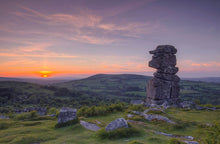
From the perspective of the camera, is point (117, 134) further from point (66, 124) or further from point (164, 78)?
point (164, 78)

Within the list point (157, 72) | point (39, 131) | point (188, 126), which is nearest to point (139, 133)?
point (188, 126)

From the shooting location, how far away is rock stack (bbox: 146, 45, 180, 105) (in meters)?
37.8

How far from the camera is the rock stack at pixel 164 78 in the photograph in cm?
3778

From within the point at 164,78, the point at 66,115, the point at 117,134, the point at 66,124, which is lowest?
the point at 66,124

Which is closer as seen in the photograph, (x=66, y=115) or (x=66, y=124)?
(x=66, y=124)

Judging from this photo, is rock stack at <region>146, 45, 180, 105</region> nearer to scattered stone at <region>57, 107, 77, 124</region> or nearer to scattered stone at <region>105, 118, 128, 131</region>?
scattered stone at <region>105, 118, 128, 131</region>

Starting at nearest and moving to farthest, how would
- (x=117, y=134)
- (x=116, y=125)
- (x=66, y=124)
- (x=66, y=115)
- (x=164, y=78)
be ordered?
(x=117, y=134) < (x=116, y=125) < (x=66, y=124) < (x=66, y=115) < (x=164, y=78)

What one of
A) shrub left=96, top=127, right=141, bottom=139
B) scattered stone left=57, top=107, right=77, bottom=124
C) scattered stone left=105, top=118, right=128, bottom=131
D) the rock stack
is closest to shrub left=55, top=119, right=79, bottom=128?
scattered stone left=57, top=107, right=77, bottom=124

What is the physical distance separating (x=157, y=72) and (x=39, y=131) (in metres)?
34.6

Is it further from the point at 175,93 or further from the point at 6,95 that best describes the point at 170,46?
the point at 6,95

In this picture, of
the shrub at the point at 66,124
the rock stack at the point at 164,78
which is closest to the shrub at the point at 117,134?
the shrub at the point at 66,124

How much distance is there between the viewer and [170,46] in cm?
3925

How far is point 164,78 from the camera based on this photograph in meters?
39.2

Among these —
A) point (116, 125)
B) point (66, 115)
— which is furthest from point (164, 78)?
point (66, 115)
